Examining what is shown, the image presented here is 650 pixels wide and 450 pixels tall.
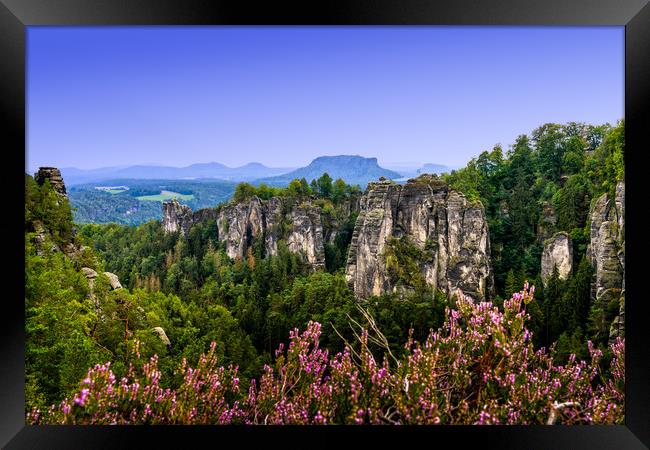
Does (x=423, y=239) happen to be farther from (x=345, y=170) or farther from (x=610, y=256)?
(x=610, y=256)

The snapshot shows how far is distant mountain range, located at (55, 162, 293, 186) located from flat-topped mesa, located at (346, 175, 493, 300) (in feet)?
6.22

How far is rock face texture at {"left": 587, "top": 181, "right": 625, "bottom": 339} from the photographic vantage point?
463 centimetres

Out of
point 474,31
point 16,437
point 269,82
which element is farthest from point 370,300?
point 16,437

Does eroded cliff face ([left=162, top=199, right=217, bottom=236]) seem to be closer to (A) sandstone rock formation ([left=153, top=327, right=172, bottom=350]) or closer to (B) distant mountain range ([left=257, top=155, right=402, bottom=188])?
(B) distant mountain range ([left=257, top=155, right=402, bottom=188])

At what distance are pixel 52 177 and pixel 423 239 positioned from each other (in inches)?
204

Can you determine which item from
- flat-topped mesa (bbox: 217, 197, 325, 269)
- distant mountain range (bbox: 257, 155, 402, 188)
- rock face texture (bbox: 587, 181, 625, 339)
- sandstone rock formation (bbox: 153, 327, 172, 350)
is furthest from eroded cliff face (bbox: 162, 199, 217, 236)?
rock face texture (bbox: 587, 181, 625, 339)

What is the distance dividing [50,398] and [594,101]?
605 centimetres

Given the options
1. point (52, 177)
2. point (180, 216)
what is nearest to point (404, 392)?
point (52, 177)

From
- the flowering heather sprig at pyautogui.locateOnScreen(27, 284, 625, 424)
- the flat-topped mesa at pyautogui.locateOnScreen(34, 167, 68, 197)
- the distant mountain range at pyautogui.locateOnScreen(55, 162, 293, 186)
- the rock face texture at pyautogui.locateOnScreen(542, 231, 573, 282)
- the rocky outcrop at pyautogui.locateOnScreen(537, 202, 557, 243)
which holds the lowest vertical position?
the flowering heather sprig at pyautogui.locateOnScreen(27, 284, 625, 424)

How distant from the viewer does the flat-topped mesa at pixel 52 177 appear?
17.8ft

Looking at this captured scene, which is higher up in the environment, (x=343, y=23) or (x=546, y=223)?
(x=343, y=23)

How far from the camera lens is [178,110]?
19.6 feet

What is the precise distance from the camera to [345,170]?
255 inches

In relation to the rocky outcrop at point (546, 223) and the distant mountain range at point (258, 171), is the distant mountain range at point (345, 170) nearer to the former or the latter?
the distant mountain range at point (258, 171)
